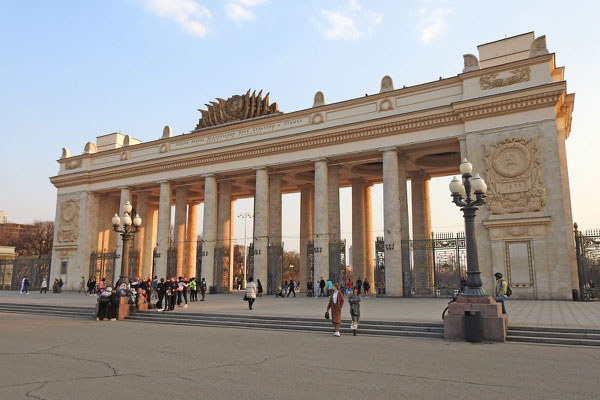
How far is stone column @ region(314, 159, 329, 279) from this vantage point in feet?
87.5

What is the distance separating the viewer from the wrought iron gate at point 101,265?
116 feet

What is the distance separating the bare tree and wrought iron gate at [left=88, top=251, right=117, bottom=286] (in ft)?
113

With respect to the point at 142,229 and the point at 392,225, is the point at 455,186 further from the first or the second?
the point at 142,229

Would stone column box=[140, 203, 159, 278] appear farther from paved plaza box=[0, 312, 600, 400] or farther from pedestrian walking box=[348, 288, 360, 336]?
pedestrian walking box=[348, 288, 360, 336]

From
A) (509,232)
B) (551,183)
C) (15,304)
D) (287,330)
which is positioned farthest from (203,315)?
(551,183)

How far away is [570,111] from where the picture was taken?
24266mm

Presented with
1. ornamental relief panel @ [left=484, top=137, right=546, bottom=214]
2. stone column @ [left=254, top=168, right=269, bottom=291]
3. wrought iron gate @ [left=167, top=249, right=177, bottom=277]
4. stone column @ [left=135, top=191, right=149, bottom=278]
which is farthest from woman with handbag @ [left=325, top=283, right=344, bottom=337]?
stone column @ [left=135, top=191, right=149, bottom=278]

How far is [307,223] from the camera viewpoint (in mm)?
34250

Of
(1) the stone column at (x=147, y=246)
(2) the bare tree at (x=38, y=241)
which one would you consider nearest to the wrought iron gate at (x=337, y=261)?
(1) the stone column at (x=147, y=246)

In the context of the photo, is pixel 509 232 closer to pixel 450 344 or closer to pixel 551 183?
pixel 551 183

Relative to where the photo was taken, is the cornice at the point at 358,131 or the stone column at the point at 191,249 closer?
the cornice at the point at 358,131

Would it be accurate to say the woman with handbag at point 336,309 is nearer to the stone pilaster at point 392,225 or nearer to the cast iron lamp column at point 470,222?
the cast iron lamp column at point 470,222

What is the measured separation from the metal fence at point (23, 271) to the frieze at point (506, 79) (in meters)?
36.2

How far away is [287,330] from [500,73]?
17.6 meters
